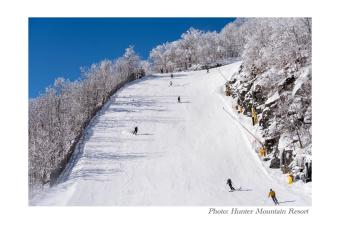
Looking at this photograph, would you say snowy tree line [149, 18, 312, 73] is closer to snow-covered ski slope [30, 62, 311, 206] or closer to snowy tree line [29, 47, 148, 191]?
snow-covered ski slope [30, 62, 311, 206]

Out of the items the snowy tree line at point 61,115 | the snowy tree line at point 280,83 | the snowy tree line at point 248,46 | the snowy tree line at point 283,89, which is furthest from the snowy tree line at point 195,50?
the snowy tree line at point 283,89

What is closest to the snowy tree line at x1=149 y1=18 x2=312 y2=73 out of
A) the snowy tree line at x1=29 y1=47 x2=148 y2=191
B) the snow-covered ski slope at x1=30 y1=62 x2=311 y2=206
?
the snow-covered ski slope at x1=30 y1=62 x2=311 y2=206

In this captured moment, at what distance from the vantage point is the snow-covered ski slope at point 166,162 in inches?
1088

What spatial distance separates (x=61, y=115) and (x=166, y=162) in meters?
22.2

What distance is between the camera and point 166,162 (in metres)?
34.1

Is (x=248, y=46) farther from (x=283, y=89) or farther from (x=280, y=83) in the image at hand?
(x=283, y=89)

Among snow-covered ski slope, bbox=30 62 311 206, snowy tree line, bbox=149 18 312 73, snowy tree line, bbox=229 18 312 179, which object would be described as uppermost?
snowy tree line, bbox=149 18 312 73

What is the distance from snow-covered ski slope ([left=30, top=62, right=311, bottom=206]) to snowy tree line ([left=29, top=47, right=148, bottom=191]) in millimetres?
1601

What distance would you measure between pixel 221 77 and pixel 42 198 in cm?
4349

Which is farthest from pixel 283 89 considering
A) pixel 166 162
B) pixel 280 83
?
pixel 166 162

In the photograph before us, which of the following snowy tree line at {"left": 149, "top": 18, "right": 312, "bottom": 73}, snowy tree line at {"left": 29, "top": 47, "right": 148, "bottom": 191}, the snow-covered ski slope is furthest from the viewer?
snowy tree line at {"left": 149, "top": 18, "right": 312, "bottom": 73}

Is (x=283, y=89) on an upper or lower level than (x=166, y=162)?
upper

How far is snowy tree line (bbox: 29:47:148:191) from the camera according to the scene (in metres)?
32.6
